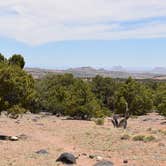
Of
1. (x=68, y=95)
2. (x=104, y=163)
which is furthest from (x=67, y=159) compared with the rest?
(x=68, y=95)

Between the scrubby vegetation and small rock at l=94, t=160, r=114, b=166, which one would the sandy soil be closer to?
small rock at l=94, t=160, r=114, b=166

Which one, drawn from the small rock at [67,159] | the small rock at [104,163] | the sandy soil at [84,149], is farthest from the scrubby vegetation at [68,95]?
the small rock at [104,163]

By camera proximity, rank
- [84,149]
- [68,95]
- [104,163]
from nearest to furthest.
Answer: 1. [104,163]
2. [84,149]
3. [68,95]

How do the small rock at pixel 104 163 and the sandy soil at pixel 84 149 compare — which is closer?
the small rock at pixel 104 163

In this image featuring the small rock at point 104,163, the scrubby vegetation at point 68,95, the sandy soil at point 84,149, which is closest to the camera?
the small rock at point 104,163

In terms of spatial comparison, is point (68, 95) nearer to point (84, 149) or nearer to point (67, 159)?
point (84, 149)

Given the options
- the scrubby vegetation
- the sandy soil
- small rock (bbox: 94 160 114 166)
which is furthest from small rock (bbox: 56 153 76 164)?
the scrubby vegetation

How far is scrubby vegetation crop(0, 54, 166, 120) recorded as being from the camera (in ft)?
130

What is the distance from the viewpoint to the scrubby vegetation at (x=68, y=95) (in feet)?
130

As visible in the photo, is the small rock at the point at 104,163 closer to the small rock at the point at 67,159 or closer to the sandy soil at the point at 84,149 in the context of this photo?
the sandy soil at the point at 84,149

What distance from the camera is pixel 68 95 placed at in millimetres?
77625

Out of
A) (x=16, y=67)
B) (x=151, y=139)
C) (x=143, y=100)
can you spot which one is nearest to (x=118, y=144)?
(x=151, y=139)

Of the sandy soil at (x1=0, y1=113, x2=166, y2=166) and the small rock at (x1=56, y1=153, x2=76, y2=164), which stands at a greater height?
the small rock at (x1=56, y1=153, x2=76, y2=164)

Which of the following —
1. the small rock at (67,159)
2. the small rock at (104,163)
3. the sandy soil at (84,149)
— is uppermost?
the small rock at (67,159)
